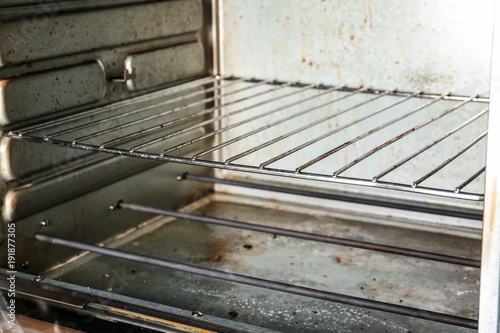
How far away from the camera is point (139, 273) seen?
192 centimetres

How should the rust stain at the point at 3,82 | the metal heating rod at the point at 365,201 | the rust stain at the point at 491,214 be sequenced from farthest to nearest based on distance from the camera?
the metal heating rod at the point at 365,201
the rust stain at the point at 3,82
the rust stain at the point at 491,214

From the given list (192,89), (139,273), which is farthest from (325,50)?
(139,273)

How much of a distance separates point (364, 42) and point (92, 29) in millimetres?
875

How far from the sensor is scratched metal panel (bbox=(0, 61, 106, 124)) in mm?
1619

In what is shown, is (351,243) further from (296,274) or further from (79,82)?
(79,82)

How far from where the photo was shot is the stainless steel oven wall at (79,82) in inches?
65.0

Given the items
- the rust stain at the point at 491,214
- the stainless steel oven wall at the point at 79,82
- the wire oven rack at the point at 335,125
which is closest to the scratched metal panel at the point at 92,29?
the stainless steel oven wall at the point at 79,82

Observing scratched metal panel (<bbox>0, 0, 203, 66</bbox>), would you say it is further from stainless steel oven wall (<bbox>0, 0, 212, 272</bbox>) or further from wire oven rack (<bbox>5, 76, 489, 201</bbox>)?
wire oven rack (<bbox>5, 76, 489, 201</bbox>)

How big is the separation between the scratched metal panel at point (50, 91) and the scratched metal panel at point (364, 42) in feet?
2.12

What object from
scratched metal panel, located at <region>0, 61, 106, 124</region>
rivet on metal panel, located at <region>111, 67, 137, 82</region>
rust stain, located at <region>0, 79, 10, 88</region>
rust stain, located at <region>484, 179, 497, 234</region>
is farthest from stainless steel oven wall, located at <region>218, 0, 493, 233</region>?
rust stain, located at <region>484, 179, 497, 234</region>

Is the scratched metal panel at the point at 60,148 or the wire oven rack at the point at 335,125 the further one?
the wire oven rack at the point at 335,125

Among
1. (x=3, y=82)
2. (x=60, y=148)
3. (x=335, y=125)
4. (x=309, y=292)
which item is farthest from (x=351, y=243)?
(x=3, y=82)

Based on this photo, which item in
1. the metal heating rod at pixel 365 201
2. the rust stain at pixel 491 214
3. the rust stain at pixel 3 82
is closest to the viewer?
the rust stain at pixel 491 214

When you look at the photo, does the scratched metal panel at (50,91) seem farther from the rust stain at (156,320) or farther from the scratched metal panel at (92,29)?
the rust stain at (156,320)
